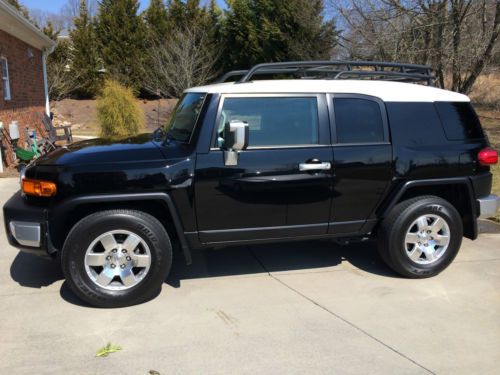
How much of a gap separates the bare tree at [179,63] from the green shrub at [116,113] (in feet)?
23.9

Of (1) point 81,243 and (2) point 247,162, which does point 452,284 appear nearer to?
(2) point 247,162

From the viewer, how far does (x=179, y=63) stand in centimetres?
2244

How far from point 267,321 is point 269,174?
1214mm

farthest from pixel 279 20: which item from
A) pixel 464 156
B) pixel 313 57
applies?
pixel 464 156

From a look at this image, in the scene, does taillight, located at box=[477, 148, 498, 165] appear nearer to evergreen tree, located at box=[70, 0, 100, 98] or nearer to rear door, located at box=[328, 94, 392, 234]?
rear door, located at box=[328, 94, 392, 234]

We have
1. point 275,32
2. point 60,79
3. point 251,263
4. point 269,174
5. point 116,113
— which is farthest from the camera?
point 60,79

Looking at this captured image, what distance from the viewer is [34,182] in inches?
153

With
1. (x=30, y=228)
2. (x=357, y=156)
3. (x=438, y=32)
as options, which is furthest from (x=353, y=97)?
(x=438, y=32)

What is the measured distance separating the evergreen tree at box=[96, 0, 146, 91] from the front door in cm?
2245

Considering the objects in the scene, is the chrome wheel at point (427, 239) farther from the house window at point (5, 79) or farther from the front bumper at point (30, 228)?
the house window at point (5, 79)

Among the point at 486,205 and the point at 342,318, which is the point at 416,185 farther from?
the point at 342,318

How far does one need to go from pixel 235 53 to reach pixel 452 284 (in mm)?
22321

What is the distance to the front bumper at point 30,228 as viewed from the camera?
3.81 meters

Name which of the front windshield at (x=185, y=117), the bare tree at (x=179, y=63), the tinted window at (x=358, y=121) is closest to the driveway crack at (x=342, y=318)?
the tinted window at (x=358, y=121)
